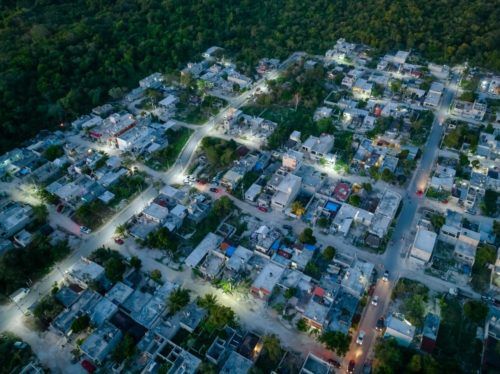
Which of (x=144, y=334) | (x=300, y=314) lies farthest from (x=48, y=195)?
Answer: (x=300, y=314)

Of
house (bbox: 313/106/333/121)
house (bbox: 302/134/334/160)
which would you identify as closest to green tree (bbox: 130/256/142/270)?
house (bbox: 302/134/334/160)

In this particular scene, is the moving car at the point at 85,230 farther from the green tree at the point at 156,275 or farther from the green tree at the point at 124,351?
the green tree at the point at 124,351

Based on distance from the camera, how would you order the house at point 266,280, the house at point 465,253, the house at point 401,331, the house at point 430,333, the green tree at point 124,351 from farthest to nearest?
the house at point 465,253 < the house at point 266,280 < the house at point 401,331 < the house at point 430,333 < the green tree at point 124,351

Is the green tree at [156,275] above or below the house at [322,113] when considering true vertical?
below

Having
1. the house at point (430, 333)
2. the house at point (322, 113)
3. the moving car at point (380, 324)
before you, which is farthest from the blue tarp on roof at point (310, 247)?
the house at point (322, 113)

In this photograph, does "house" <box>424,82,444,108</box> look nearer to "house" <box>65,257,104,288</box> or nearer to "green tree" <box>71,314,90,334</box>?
"house" <box>65,257,104,288</box>

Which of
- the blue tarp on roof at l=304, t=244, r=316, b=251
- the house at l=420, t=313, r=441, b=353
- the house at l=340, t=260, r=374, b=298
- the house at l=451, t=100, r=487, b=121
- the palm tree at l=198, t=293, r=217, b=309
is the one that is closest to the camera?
the house at l=420, t=313, r=441, b=353
